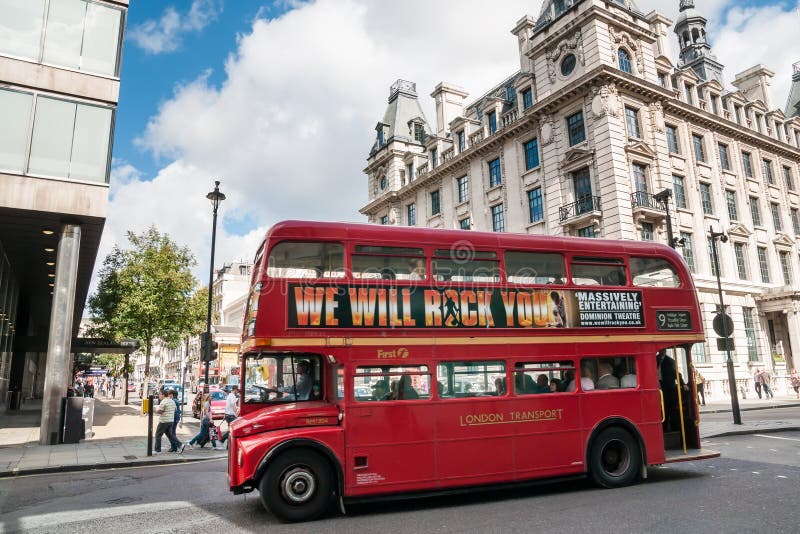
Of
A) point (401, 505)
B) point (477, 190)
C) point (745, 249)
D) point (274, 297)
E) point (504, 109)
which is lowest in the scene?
point (401, 505)

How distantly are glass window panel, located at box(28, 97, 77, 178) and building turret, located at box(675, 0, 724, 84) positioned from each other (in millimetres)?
37076

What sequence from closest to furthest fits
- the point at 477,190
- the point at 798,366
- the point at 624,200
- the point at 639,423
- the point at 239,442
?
the point at 239,442 < the point at 639,423 < the point at 624,200 < the point at 798,366 < the point at 477,190

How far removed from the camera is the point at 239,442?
745 cm

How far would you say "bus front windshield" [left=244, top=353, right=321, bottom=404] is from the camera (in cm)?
818

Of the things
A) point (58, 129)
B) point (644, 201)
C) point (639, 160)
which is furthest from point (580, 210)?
point (58, 129)

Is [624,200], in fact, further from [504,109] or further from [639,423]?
[639,423]

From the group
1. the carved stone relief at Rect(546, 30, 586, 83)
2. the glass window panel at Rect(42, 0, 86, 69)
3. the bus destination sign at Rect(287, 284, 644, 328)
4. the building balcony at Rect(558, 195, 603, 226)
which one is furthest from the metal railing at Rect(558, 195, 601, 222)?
the glass window panel at Rect(42, 0, 86, 69)

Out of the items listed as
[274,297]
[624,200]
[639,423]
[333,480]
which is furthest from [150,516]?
[624,200]

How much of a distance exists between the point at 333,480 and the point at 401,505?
1.24m

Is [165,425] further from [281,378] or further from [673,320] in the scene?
[673,320]

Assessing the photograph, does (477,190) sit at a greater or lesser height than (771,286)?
greater

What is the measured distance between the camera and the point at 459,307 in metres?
8.58

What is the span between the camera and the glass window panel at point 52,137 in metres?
16.6

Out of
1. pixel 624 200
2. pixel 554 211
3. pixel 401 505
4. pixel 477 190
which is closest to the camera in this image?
pixel 401 505
